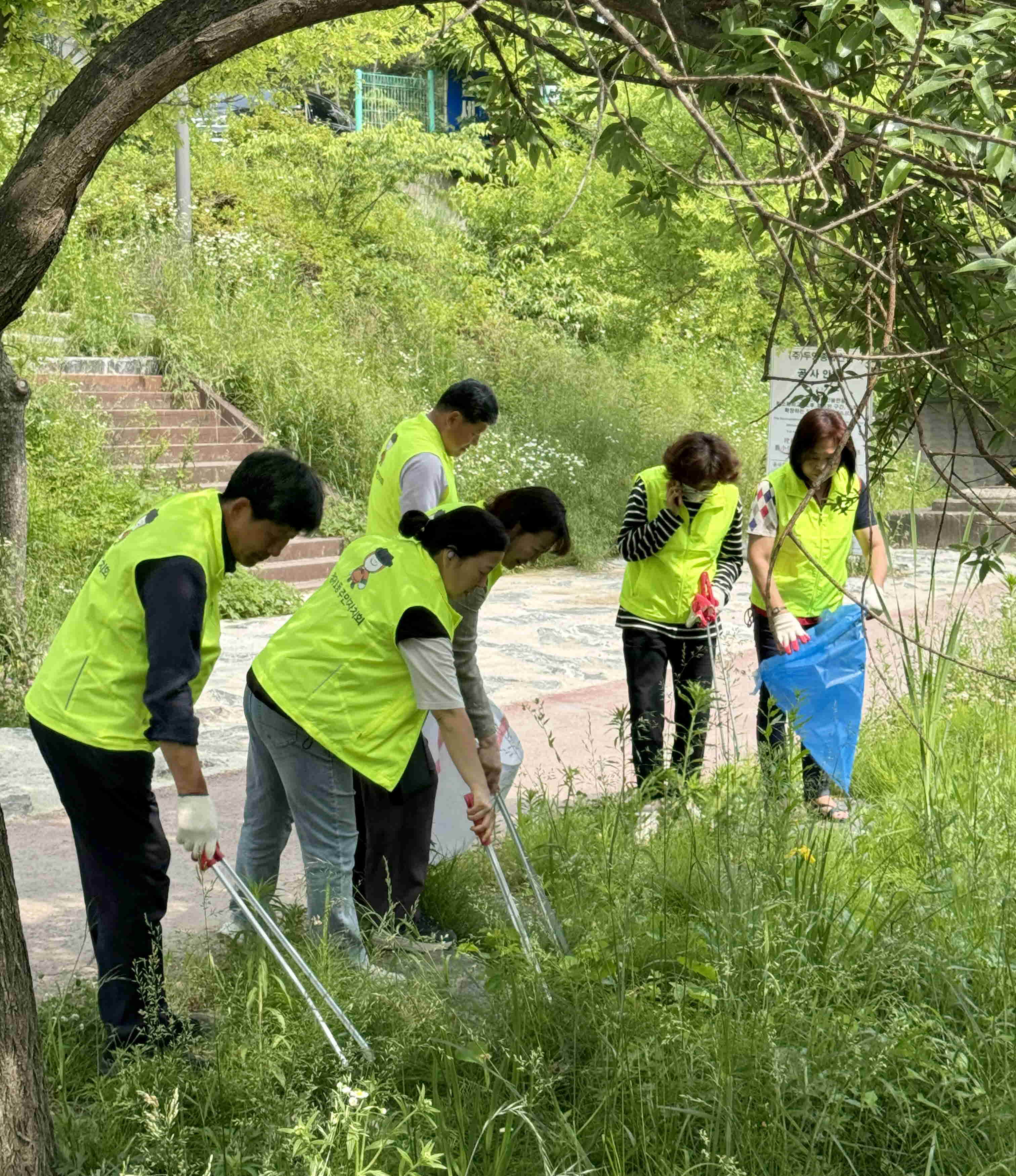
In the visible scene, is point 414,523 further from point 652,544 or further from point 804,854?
point 652,544

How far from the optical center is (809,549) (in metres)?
5.89

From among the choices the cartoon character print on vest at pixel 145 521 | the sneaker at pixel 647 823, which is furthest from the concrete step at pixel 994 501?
the cartoon character print on vest at pixel 145 521

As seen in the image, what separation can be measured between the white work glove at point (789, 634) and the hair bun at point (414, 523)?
1955 millimetres

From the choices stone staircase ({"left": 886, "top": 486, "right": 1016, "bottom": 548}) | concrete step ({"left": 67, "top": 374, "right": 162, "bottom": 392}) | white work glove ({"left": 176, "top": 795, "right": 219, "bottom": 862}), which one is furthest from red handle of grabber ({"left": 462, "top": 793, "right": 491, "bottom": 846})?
stone staircase ({"left": 886, "top": 486, "right": 1016, "bottom": 548})

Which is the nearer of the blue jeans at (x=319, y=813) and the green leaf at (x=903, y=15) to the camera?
the green leaf at (x=903, y=15)

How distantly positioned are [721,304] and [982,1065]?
14.6 meters

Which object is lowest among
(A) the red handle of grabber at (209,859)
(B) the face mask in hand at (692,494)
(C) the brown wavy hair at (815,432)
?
(A) the red handle of grabber at (209,859)

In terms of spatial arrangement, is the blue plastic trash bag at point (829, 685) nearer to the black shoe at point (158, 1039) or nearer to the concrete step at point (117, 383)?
the black shoe at point (158, 1039)

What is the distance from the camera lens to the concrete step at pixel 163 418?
13.3 metres

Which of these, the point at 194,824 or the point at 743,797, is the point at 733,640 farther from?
the point at 194,824

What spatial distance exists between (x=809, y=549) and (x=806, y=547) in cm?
20

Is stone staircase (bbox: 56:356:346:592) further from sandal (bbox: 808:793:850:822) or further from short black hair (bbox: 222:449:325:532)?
short black hair (bbox: 222:449:325:532)

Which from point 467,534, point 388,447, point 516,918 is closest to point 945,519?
point 388,447

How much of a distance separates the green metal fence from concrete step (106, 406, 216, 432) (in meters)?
18.6
